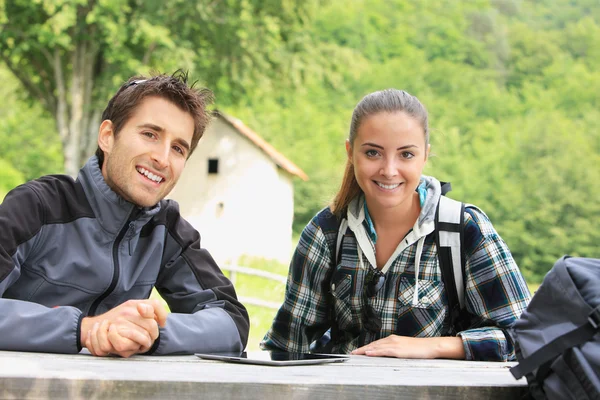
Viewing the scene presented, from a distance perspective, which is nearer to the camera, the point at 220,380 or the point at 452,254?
the point at 220,380

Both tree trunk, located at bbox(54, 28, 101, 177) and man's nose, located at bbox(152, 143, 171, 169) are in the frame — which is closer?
man's nose, located at bbox(152, 143, 171, 169)

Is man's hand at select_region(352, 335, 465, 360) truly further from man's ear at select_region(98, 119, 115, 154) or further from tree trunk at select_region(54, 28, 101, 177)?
tree trunk at select_region(54, 28, 101, 177)

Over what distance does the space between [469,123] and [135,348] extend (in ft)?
186

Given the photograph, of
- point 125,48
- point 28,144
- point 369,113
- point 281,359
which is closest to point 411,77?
point 28,144

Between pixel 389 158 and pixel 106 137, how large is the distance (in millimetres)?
1042

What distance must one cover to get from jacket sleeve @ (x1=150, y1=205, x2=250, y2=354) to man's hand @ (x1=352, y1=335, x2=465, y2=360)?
430 mm

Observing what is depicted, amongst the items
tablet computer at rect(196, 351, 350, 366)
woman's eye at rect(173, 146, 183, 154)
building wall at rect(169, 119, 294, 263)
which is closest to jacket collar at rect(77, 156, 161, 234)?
woman's eye at rect(173, 146, 183, 154)

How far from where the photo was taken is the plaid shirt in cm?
266

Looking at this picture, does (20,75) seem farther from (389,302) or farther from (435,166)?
(435,166)

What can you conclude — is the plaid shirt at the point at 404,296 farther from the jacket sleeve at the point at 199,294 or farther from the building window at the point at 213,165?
the building window at the point at 213,165

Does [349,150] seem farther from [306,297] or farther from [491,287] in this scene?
[491,287]

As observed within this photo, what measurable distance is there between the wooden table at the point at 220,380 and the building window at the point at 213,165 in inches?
1130

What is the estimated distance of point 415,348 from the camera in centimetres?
248

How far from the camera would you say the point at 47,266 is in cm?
228
